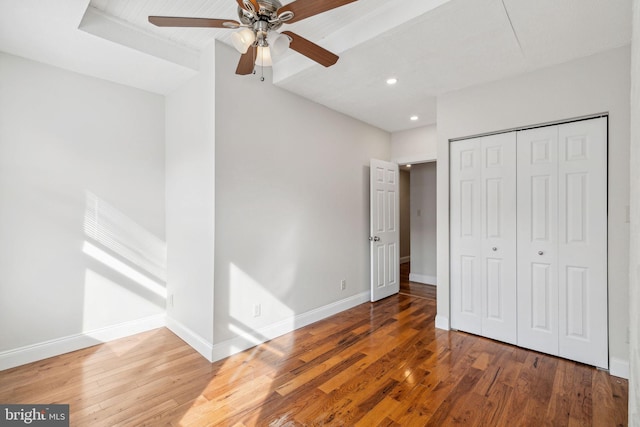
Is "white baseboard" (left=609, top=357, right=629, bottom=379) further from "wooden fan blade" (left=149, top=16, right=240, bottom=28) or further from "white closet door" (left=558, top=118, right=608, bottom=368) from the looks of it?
"wooden fan blade" (left=149, top=16, right=240, bottom=28)

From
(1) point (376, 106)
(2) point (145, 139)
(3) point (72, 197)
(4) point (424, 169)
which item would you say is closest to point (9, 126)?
(3) point (72, 197)

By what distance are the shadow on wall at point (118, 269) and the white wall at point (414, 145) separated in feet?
11.8

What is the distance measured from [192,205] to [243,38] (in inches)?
69.0

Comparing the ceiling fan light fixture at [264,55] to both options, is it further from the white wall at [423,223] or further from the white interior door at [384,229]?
the white wall at [423,223]

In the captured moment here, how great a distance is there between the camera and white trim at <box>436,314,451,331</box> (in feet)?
11.1

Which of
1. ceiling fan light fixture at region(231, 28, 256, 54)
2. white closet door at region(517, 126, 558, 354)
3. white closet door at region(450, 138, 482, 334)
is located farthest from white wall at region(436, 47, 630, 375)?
ceiling fan light fixture at region(231, 28, 256, 54)

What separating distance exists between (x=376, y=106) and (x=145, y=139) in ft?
8.91

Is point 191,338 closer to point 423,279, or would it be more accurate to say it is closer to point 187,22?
point 187,22

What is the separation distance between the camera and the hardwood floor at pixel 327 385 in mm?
2008

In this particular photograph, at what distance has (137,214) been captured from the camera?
3299mm

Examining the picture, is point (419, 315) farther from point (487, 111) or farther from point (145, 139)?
point (145, 139)

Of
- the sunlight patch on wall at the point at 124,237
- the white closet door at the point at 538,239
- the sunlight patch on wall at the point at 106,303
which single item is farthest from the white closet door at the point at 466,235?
the sunlight patch on wall at the point at 106,303

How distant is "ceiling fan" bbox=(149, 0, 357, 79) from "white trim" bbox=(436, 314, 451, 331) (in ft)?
9.64

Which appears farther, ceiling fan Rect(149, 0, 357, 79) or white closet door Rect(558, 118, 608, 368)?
white closet door Rect(558, 118, 608, 368)
